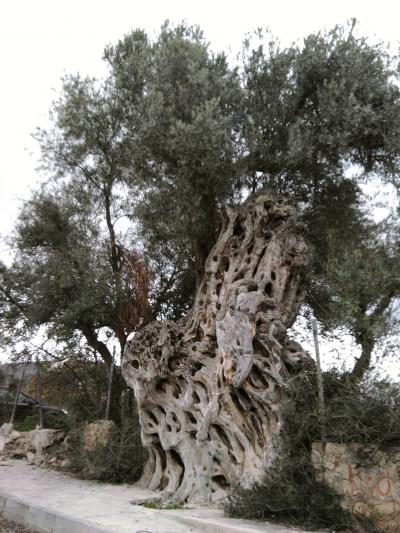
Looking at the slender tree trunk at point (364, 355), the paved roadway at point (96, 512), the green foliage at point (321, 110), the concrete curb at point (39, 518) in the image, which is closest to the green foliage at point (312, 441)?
the paved roadway at point (96, 512)

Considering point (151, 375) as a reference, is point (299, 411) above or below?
below

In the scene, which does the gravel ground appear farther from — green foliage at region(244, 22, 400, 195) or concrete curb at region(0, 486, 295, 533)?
green foliage at region(244, 22, 400, 195)

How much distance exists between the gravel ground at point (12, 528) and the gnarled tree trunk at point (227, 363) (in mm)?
2695

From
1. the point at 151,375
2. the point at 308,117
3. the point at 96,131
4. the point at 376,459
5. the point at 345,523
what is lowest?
the point at 345,523

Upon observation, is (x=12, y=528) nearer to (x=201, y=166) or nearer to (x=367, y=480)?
(x=367, y=480)

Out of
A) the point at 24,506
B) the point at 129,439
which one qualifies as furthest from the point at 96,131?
A: the point at 24,506

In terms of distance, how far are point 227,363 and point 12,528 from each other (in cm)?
395

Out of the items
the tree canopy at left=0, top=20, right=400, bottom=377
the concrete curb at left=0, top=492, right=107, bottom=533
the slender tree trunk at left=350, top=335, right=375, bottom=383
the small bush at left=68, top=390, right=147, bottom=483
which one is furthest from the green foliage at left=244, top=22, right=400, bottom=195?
the concrete curb at left=0, top=492, right=107, bottom=533

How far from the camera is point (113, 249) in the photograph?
50.3ft

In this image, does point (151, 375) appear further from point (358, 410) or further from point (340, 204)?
point (340, 204)

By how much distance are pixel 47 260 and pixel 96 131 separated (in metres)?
3.80

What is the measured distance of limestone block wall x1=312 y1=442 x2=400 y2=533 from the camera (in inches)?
245

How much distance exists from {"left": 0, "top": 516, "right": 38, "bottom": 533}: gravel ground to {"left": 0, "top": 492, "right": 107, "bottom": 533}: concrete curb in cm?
8

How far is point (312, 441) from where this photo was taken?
7148 mm
